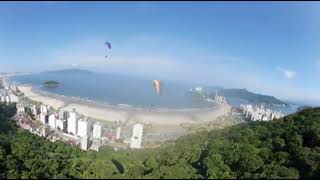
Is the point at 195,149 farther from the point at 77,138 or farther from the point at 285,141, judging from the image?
the point at 77,138

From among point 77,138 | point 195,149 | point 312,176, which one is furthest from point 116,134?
point 312,176

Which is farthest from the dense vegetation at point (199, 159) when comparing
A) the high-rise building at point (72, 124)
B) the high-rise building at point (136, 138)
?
the high-rise building at point (72, 124)

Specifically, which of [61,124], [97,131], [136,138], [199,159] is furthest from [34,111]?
[199,159]

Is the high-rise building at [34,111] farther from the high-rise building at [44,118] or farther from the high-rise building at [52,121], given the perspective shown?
the high-rise building at [52,121]

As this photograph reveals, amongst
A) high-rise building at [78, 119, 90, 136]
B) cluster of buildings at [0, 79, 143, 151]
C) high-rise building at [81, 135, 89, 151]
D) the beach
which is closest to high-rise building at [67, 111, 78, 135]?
cluster of buildings at [0, 79, 143, 151]

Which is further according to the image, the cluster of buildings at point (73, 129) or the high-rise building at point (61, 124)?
the high-rise building at point (61, 124)

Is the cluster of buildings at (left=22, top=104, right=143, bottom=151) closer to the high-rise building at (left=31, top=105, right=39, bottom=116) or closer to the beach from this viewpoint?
the high-rise building at (left=31, top=105, right=39, bottom=116)
